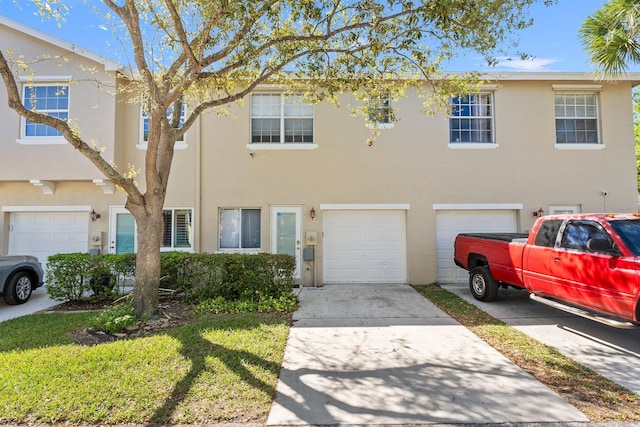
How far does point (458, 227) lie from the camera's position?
389 inches

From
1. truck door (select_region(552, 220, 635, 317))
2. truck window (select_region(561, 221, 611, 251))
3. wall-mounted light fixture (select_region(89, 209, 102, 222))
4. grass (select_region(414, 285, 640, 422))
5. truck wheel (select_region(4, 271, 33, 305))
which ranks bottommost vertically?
grass (select_region(414, 285, 640, 422))

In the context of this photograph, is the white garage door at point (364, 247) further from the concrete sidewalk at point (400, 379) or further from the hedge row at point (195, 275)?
the concrete sidewalk at point (400, 379)

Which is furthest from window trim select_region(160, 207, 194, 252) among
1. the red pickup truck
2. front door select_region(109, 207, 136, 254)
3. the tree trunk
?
the red pickup truck

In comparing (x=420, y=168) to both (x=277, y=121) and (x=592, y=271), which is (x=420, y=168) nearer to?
(x=277, y=121)

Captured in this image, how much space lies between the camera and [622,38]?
713 cm

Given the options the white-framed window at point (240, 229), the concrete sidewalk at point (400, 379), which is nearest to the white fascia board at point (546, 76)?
the concrete sidewalk at point (400, 379)

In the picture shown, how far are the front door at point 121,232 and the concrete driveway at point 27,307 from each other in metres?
1.99

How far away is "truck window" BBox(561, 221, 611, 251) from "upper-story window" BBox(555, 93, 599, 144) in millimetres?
5743

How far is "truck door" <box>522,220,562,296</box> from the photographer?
586 centimetres

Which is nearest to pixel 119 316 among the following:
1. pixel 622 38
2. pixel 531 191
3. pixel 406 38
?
pixel 406 38

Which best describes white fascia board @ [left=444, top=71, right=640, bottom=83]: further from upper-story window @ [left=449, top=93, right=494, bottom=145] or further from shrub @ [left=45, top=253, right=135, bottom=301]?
shrub @ [left=45, top=253, right=135, bottom=301]

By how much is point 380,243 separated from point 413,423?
6.82 m

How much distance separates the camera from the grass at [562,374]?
3.39 meters

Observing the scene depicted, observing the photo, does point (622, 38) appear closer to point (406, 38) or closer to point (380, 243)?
point (406, 38)
